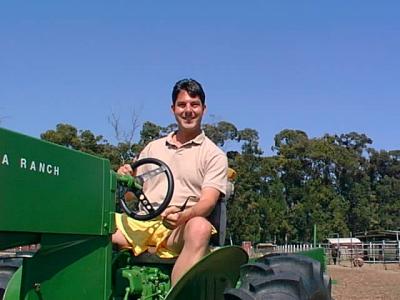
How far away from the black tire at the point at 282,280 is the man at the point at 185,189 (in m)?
0.51

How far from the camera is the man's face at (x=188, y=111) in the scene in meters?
5.55

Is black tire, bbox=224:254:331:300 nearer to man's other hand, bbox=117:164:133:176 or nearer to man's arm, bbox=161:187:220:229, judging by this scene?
man's arm, bbox=161:187:220:229

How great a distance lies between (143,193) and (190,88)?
3.19 feet

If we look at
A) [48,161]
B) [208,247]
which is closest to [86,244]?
[48,161]

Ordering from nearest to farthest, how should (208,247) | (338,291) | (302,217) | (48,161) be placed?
(48,161) < (208,247) < (338,291) < (302,217)

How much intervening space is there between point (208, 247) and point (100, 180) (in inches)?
41.9

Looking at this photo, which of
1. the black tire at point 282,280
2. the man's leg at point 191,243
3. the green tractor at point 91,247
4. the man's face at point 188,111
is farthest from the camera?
the man's face at point 188,111

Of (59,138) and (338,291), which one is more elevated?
(59,138)

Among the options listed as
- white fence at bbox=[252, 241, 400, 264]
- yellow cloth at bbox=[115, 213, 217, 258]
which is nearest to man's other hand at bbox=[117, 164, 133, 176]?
yellow cloth at bbox=[115, 213, 217, 258]

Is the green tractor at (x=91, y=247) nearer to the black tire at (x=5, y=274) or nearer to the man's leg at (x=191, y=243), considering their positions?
the man's leg at (x=191, y=243)

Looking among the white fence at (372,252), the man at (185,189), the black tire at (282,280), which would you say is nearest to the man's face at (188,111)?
the man at (185,189)

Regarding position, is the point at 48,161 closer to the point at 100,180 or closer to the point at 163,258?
the point at 100,180

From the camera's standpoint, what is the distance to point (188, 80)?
18.4ft

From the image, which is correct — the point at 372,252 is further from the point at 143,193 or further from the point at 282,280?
the point at 143,193
